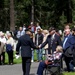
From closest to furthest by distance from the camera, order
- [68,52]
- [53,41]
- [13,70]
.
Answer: [68,52], [53,41], [13,70]

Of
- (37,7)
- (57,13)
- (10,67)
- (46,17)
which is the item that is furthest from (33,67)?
(46,17)

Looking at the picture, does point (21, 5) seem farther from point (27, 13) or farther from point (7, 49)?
point (7, 49)

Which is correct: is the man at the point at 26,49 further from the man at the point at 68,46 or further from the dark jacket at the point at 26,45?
the man at the point at 68,46

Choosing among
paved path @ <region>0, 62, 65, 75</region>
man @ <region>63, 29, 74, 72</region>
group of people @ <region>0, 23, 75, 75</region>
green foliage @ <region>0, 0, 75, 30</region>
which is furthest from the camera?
green foliage @ <region>0, 0, 75, 30</region>

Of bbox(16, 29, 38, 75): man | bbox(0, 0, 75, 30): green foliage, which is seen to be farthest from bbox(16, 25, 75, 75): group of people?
bbox(0, 0, 75, 30): green foliage

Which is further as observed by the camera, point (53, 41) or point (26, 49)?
point (53, 41)

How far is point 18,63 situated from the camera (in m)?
22.3

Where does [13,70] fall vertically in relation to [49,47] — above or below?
below

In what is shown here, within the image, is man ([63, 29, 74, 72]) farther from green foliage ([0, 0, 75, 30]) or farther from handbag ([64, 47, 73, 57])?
green foliage ([0, 0, 75, 30])

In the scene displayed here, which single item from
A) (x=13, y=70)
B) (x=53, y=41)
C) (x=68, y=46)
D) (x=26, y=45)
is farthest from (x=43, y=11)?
(x=26, y=45)

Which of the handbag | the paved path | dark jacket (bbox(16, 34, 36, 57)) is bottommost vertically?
the paved path

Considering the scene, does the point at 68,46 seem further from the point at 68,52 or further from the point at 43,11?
the point at 43,11

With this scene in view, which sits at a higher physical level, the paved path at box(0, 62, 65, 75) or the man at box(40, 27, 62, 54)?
the man at box(40, 27, 62, 54)

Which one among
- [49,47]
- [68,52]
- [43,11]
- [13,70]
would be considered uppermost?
[43,11]
